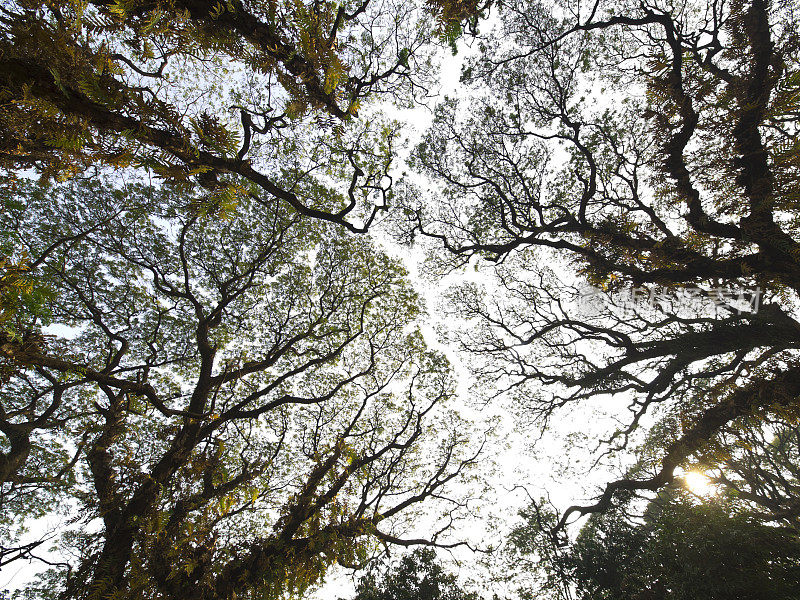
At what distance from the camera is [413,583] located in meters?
9.16

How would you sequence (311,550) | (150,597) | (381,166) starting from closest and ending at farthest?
(150,597)
(311,550)
(381,166)

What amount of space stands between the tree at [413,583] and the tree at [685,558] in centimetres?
272

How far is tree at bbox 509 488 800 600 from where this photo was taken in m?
5.54

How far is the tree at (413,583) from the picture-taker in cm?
887

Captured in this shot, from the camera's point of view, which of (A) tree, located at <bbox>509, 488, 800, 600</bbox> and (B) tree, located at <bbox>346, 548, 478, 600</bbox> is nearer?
(A) tree, located at <bbox>509, 488, 800, 600</bbox>

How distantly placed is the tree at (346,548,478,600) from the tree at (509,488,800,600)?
8.91 feet

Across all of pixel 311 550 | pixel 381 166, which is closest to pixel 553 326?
pixel 381 166

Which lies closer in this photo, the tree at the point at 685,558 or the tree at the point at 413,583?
the tree at the point at 685,558

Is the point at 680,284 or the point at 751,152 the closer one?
the point at 751,152

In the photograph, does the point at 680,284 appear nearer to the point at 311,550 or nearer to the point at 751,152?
the point at 751,152

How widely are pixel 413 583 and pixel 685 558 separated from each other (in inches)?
266

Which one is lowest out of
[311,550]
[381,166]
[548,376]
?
[311,550]

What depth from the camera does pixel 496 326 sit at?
31.2 feet

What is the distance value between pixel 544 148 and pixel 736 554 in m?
9.09
